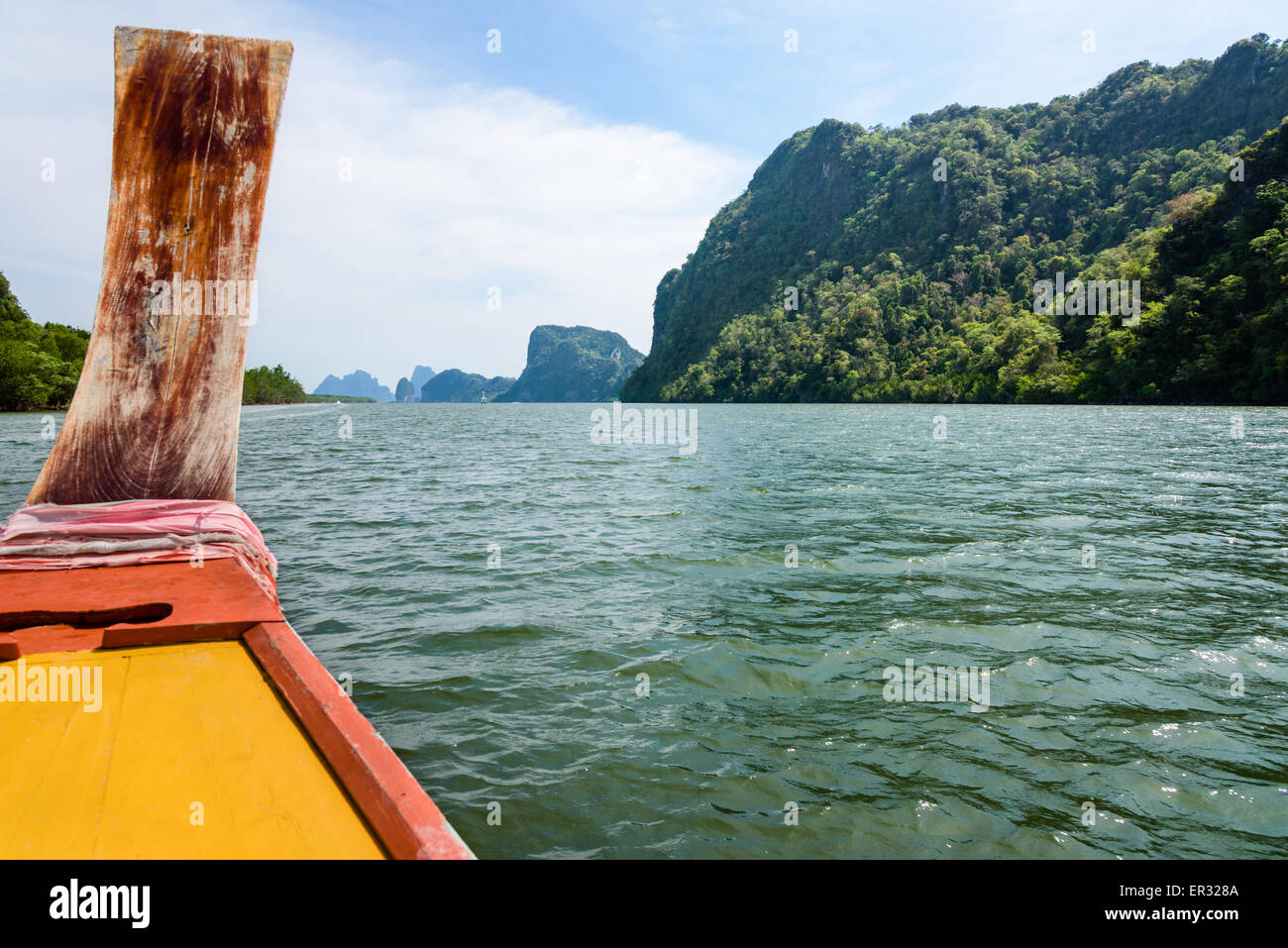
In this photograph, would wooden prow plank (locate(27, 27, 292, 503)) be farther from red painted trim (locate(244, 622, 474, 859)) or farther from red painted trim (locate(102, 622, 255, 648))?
red painted trim (locate(244, 622, 474, 859))

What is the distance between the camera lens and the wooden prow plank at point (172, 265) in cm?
445

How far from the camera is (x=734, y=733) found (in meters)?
5.26

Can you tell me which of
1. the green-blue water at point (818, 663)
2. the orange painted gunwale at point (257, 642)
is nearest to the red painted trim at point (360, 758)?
the orange painted gunwale at point (257, 642)

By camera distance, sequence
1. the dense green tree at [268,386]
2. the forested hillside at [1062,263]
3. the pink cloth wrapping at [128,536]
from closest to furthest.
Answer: the pink cloth wrapping at [128,536] < the forested hillside at [1062,263] < the dense green tree at [268,386]

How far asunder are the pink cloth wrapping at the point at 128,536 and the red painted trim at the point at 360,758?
113 cm

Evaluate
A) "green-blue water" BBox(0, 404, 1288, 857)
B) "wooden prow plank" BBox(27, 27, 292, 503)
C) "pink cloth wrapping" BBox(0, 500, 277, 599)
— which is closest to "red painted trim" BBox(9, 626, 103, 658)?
"pink cloth wrapping" BBox(0, 500, 277, 599)

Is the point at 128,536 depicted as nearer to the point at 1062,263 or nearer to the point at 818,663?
the point at 818,663

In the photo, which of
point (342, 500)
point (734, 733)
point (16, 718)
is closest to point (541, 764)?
point (734, 733)

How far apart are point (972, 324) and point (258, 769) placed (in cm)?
13657

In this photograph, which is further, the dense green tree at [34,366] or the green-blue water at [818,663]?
the dense green tree at [34,366]

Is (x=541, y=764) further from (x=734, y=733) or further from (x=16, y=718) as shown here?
(x=16, y=718)

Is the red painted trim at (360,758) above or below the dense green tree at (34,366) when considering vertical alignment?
below

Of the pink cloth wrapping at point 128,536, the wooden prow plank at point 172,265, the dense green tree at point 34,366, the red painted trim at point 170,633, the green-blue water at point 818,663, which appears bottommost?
the green-blue water at point 818,663

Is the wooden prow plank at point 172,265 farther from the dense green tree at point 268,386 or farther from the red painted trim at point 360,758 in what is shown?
the dense green tree at point 268,386
